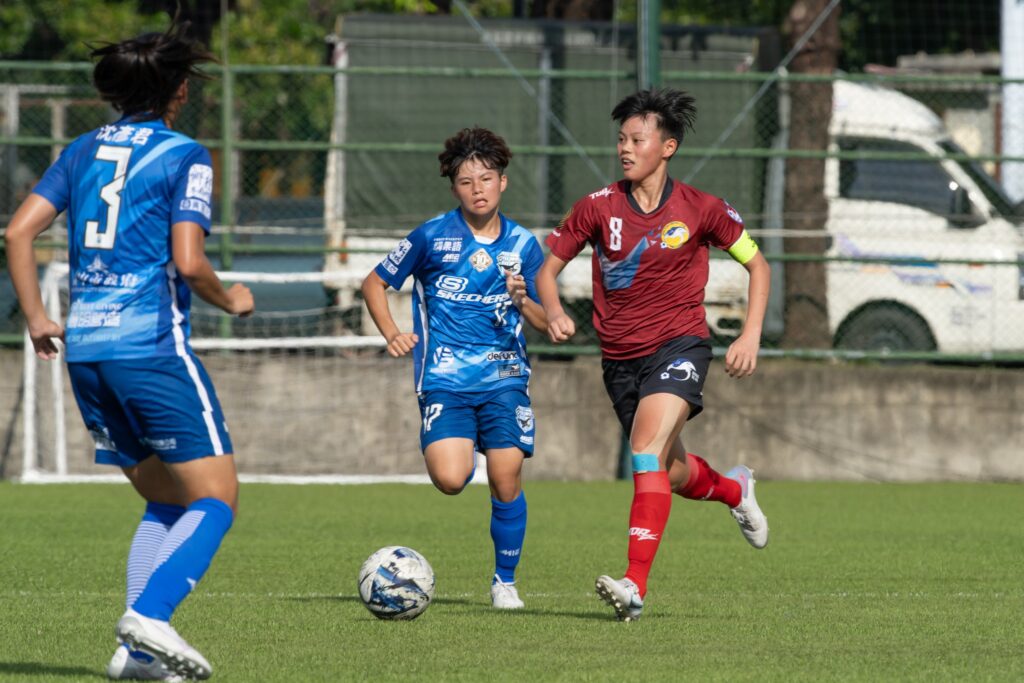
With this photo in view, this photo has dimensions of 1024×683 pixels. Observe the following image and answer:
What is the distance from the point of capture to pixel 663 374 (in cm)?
721

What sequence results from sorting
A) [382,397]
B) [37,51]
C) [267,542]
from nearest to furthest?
[267,542] → [382,397] → [37,51]

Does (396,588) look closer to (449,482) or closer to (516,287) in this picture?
(449,482)

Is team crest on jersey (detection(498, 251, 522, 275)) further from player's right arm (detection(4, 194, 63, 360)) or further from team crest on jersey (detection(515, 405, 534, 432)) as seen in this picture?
player's right arm (detection(4, 194, 63, 360))

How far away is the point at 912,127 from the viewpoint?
50.9 feet

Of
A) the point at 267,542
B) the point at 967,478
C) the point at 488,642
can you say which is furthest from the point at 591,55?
the point at 488,642

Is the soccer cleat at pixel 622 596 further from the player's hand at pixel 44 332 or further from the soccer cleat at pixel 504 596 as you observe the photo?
the player's hand at pixel 44 332

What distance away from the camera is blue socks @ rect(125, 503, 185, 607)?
5340mm

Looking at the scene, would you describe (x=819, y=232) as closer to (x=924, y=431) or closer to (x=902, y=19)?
(x=924, y=431)

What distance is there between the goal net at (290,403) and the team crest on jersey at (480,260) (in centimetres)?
610

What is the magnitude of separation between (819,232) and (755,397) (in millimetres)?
1548

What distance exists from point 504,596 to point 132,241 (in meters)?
2.77

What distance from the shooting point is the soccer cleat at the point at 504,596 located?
7219 mm

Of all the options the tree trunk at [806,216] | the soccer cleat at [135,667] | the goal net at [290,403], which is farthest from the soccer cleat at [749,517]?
the tree trunk at [806,216]

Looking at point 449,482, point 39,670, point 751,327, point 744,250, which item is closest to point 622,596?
point 449,482
